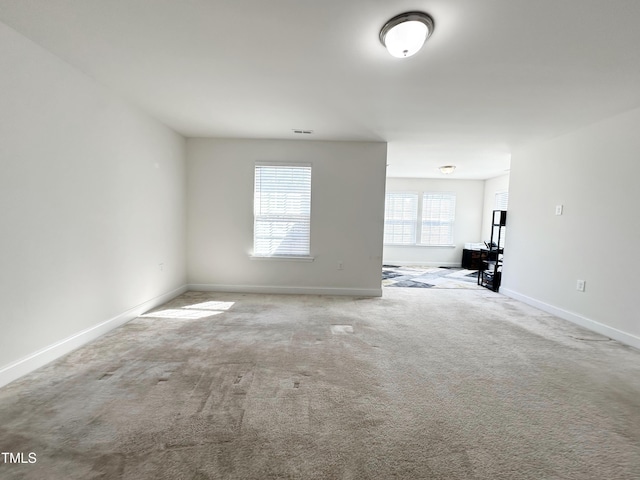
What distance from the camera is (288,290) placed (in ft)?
14.9

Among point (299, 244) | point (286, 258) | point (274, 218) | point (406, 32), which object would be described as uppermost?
point (406, 32)

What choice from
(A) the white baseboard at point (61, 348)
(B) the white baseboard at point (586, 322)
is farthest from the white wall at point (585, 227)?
(A) the white baseboard at point (61, 348)

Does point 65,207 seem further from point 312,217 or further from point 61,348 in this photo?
point 312,217

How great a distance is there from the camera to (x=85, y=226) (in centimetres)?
257

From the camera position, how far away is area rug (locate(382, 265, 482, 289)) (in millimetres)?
5520

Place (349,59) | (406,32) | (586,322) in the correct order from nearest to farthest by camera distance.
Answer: (406,32) < (349,59) < (586,322)

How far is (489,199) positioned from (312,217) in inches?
225

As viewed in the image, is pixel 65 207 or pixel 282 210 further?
pixel 282 210

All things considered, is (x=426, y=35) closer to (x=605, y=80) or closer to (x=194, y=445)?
(x=605, y=80)

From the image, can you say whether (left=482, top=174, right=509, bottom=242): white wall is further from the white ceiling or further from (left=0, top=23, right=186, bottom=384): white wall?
(left=0, top=23, right=186, bottom=384): white wall

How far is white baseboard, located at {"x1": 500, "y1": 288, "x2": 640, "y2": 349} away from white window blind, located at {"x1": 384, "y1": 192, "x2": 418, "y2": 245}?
3.63 m

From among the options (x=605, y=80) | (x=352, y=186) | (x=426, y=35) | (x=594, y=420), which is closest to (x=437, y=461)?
(x=594, y=420)

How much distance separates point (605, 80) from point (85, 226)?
4735mm

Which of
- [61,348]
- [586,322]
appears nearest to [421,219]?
[586,322]
